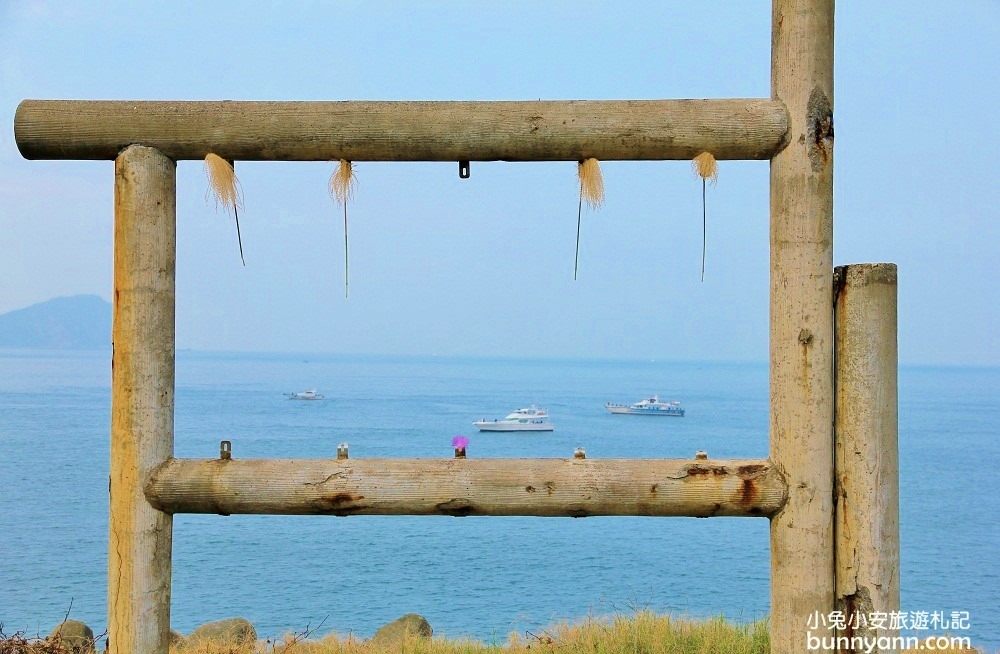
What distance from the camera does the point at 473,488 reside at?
3410mm

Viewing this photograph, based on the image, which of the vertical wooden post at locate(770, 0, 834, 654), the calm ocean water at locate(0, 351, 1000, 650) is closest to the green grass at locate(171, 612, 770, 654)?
the calm ocean water at locate(0, 351, 1000, 650)

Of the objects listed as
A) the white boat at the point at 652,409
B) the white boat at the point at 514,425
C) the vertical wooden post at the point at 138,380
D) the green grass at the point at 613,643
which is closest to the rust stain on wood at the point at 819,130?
the vertical wooden post at the point at 138,380

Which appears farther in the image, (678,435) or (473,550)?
(678,435)

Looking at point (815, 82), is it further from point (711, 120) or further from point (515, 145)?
point (515, 145)

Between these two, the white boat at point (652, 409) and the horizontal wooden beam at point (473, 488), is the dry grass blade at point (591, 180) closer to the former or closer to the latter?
the horizontal wooden beam at point (473, 488)

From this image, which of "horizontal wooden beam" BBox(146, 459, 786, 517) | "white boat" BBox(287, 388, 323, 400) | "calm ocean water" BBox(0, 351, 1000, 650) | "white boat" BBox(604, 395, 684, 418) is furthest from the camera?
"white boat" BBox(287, 388, 323, 400)

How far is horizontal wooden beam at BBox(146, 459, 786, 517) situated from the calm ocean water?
5157 mm

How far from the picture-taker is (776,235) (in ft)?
11.5

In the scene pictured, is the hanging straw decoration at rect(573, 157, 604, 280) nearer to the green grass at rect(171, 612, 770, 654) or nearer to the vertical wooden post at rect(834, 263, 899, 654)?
the vertical wooden post at rect(834, 263, 899, 654)

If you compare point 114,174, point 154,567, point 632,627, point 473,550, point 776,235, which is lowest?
point 473,550

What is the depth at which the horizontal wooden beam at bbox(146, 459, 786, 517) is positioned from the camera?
3.40 m

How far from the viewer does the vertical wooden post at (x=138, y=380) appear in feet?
11.4

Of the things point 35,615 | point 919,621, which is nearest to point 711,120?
point 919,621

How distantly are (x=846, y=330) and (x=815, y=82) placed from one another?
103 centimetres
